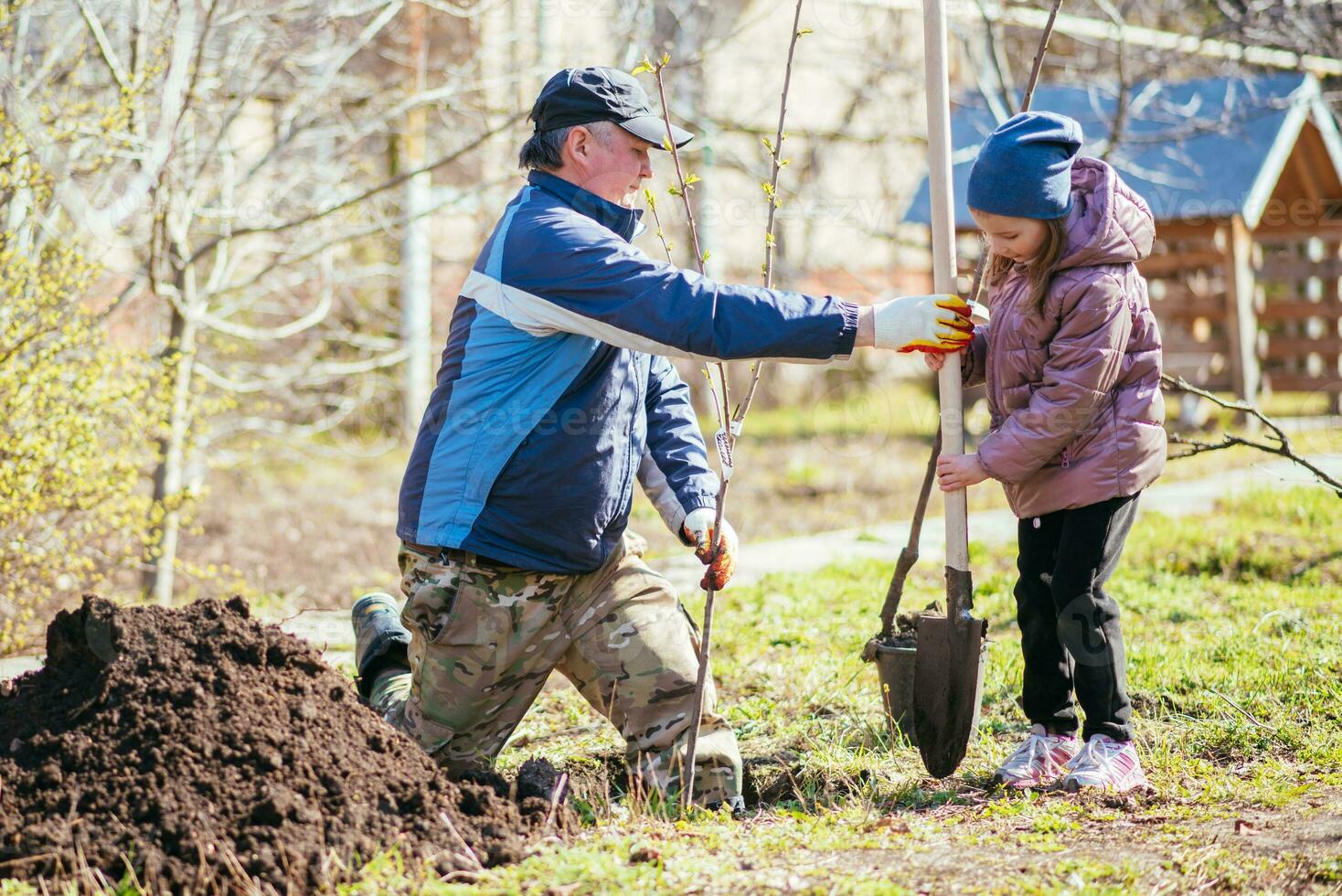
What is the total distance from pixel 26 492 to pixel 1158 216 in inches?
371

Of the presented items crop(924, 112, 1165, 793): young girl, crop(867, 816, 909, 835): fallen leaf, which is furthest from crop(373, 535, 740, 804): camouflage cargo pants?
crop(924, 112, 1165, 793): young girl

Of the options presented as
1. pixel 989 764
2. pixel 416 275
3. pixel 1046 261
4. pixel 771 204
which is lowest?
pixel 989 764

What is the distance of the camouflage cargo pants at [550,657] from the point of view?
11.1ft

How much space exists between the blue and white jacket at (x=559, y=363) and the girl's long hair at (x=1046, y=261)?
61 centimetres

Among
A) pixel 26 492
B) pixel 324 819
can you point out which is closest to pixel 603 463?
pixel 324 819

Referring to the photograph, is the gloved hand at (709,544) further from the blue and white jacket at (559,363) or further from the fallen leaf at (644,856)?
the fallen leaf at (644,856)

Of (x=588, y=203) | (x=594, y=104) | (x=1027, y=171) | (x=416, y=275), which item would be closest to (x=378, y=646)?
(x=588, y=203)

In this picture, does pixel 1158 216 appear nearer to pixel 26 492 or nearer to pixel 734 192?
pixel 734 192

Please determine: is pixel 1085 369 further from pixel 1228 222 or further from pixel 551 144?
pixel 1228 222

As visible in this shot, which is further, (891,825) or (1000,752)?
(1000,752)

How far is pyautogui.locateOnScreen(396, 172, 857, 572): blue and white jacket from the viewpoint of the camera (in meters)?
3.04

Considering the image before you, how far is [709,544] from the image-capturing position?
138 inches

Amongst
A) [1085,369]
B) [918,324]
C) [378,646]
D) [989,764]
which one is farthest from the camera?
[378,646]

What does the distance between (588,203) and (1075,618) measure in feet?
5.60
